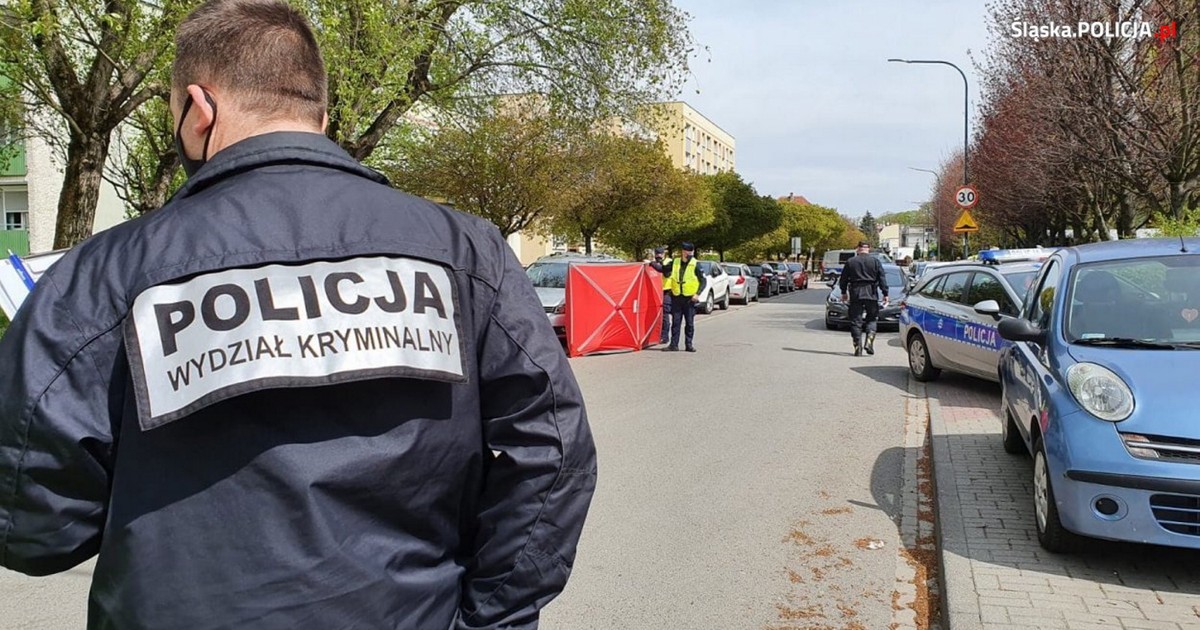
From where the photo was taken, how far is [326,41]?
34.8 ft

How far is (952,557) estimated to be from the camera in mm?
4523

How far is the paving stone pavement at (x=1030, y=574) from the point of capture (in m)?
3.78

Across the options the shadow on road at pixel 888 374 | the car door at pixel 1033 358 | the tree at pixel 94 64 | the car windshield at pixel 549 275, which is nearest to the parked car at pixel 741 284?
the car windshield at pixel 549 275

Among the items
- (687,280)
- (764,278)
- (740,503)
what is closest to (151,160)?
(687,280)

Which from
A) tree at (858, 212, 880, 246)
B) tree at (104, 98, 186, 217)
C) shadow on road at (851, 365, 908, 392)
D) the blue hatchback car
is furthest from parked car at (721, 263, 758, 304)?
tree at (858, 212, 880, 246)

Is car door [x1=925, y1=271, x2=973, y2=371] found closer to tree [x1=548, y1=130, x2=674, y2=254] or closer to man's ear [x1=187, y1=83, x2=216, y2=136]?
man's ear [x1=187, y1=83, x2=216, y2=136]

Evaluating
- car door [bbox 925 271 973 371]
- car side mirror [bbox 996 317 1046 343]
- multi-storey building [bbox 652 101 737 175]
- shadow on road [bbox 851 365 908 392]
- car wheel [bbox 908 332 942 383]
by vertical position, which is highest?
multi-storey building [bbox 652 101 737 175]

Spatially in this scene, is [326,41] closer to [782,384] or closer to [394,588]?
[782,384]

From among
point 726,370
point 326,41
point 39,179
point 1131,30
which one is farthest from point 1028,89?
point 39,179

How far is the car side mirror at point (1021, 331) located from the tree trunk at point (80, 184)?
456 inches

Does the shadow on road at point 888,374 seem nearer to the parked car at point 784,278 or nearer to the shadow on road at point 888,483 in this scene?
the shadow on road at point 888,483

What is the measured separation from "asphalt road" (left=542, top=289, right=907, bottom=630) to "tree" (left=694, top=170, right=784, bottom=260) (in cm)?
4158

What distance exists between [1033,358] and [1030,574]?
1.63 meters

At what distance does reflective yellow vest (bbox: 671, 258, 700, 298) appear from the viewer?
14.4m
